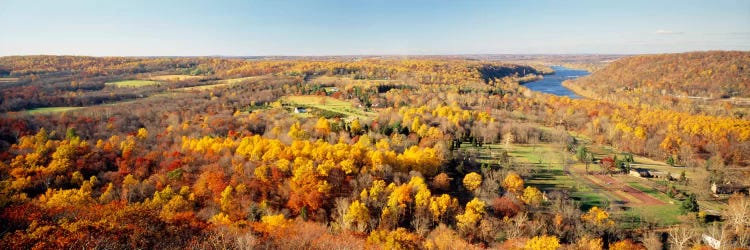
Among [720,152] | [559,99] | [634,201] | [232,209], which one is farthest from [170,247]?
[559,99]

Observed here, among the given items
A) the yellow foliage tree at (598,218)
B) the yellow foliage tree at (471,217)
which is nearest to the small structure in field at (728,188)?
the yellow foliage tree at (598,218)

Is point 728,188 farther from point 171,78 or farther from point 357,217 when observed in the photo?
point 171,78

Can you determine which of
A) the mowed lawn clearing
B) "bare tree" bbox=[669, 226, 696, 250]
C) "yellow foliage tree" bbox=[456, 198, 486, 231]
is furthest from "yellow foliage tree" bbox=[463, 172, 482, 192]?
the mowed lawn clearing

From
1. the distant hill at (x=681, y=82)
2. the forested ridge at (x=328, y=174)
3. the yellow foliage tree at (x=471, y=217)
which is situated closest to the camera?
the forested ridge at (x=328, y=174)

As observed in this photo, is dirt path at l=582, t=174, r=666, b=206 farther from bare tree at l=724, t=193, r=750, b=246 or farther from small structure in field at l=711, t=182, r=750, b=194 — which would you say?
small structure in field at l=711, t=182, r=750, b=194

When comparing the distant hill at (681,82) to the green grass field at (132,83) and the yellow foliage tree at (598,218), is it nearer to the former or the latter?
the yellow foliage tree at (598,218)

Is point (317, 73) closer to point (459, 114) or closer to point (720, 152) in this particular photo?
point (459, 114)

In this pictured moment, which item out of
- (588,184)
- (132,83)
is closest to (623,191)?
(588,184)
